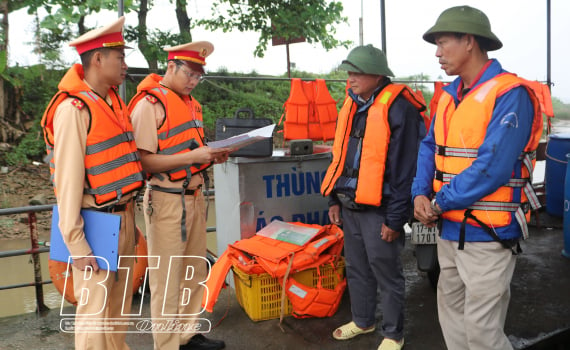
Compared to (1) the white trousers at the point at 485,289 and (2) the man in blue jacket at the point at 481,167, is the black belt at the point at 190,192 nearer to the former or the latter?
(2) the man in blue jacket at the point at 481,167

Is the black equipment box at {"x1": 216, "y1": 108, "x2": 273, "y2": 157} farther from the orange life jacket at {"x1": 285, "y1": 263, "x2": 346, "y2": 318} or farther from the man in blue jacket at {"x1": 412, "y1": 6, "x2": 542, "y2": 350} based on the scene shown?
the man in blue jacket at {"x1": 412, "y1": 6, "x2": 542, "y2": 350}

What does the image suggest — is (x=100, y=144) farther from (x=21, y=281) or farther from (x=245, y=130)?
(x=21, y=281)

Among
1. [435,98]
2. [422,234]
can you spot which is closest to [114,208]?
[422,234]

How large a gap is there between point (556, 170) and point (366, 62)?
14.6 feet

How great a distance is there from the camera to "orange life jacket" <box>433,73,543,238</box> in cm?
216

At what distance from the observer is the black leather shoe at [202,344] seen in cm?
326

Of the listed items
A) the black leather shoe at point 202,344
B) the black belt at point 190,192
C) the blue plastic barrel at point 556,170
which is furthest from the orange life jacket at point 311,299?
the blue plastic barrel at point 556,170

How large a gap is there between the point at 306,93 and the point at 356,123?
2688 mm

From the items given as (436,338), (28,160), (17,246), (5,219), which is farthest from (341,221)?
(28,160)

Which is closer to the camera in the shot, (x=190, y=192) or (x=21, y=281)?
(x=190, y=192)

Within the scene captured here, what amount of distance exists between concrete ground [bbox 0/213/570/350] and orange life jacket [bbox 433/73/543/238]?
140 centimetres

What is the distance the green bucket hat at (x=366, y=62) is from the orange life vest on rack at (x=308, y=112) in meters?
2.60

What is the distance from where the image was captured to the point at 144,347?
3312 mm

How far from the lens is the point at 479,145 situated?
2.19m
